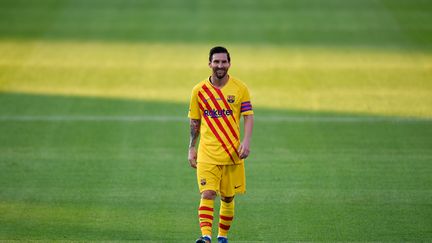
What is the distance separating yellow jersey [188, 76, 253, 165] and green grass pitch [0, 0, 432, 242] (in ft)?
3.90

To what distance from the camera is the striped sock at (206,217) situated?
30.6 ft

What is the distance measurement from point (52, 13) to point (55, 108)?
6.88m

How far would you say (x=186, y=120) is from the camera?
15883mm

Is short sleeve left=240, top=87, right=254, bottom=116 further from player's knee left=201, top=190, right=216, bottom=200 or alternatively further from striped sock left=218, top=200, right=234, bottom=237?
striped sock left=218, top=200, right=234, bottom=237

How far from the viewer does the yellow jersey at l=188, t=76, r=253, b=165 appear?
9.42 metres

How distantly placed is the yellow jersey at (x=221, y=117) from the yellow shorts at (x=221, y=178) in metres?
0.08

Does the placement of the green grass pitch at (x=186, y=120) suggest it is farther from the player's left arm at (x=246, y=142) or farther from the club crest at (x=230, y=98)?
the club crest at (x=230, y=98)

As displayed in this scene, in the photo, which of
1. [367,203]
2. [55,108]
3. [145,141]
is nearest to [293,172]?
[367,203]

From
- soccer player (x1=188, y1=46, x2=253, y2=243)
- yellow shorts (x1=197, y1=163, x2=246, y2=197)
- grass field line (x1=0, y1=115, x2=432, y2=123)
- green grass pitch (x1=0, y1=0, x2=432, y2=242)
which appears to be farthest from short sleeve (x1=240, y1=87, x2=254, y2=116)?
grass field line (x1=0, y1=115, x2=432, y2=123)

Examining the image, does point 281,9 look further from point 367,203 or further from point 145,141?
point 367,203

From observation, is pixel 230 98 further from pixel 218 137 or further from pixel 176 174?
pixel 176 174

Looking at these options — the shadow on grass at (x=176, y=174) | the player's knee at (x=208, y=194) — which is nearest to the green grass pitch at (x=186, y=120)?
the shadow on grass at (x=176, y=174)

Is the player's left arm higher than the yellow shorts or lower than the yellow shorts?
higher

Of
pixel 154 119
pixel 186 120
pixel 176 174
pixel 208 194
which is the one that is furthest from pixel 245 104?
pixel 154 119
